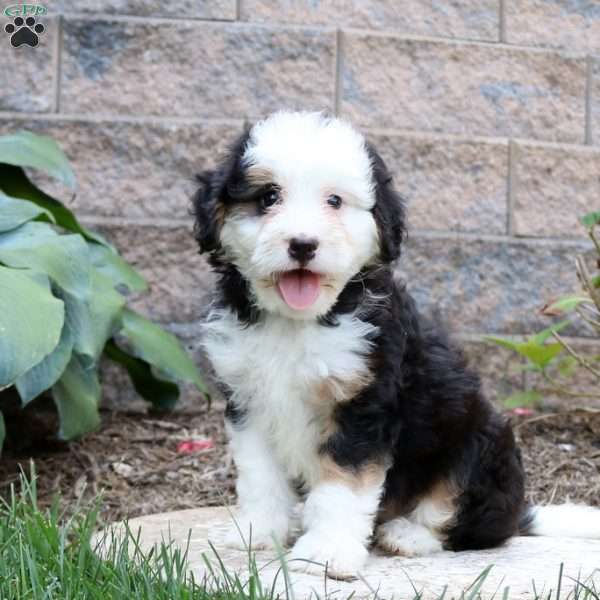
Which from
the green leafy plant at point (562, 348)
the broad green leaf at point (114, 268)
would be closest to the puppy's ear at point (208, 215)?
the broad green leaf at point (114, 268)

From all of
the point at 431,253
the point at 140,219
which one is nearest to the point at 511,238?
the point at 431,253

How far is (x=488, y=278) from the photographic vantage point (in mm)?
6434

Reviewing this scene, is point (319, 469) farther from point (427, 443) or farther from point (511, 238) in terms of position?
point (511, 238)

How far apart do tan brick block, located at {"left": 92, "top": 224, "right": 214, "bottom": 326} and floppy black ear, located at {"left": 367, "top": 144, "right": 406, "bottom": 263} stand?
2614 mm

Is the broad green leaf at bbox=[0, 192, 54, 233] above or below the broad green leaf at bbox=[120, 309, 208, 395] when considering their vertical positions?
above

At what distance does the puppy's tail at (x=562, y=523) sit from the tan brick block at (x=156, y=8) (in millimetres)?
3472

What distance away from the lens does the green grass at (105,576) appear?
9.85ft

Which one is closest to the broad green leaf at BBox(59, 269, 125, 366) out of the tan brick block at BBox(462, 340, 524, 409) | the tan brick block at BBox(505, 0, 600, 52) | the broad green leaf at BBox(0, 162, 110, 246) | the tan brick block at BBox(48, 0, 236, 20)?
the broad green leaf at BBox(0, 162, 110, 246)

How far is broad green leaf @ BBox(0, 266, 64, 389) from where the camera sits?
3936 millimetres

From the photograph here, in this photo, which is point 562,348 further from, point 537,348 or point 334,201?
point 334,201

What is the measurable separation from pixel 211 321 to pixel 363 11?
3.17m

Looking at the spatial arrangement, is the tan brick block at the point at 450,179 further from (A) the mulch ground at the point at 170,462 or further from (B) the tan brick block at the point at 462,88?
(A) the mulch ground at the point at 170,462

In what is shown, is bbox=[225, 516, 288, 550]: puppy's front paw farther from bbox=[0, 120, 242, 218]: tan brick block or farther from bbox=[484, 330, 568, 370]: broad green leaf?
bbox=[0, 120, 242, 218]: tan brick block

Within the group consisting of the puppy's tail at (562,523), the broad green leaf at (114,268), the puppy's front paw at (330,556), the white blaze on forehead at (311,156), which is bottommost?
the puppy's tail at (562,523)
